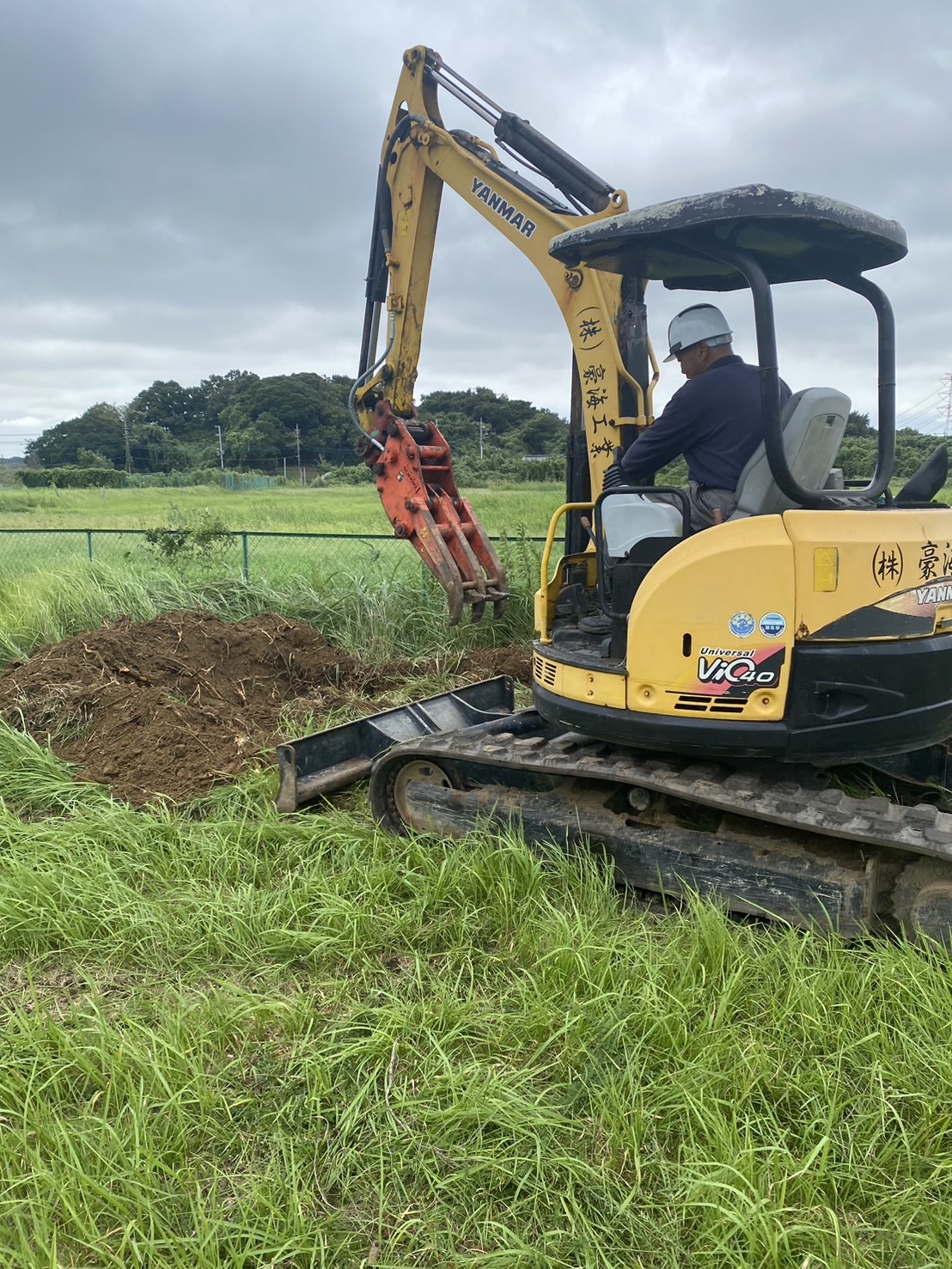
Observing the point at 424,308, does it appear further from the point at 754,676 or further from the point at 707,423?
the point at 754,676

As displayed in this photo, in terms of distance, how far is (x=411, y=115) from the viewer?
6.80 metres

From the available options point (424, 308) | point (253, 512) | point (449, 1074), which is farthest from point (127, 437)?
point (449, 1074)

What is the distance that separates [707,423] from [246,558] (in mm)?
6715

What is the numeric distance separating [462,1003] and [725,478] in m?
2.27

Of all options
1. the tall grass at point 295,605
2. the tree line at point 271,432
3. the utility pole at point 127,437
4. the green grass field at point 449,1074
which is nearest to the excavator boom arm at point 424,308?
the tall grass at point 295,605

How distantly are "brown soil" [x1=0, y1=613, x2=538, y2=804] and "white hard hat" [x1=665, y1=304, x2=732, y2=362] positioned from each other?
3.28 m

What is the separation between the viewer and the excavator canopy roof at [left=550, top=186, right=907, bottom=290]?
Answer: 10.3 feet

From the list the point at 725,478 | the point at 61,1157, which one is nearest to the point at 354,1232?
the point at 61,1157

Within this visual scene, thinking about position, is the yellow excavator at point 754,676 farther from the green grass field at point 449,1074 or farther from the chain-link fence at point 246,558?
the chain-link fence at point 246,558

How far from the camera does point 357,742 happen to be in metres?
5.12

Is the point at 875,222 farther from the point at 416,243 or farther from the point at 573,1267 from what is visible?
the point at 416,243

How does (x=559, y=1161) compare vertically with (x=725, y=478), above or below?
below

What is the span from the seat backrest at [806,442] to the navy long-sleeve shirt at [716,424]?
16 cm

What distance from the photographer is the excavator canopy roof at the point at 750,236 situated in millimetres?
3143
